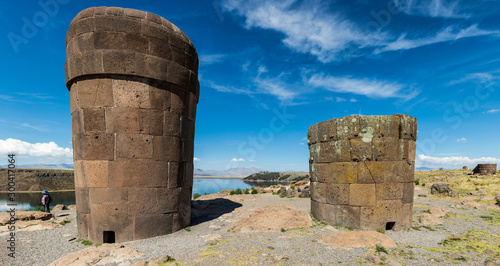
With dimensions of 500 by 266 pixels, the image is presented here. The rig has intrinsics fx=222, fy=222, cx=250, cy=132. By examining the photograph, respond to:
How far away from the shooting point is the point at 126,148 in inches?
273

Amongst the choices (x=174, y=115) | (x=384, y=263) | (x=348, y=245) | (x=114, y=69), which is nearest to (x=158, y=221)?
(x=174, y=115)

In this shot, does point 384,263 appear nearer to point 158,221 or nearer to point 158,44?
point 158,221

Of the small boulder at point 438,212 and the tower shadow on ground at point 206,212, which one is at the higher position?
the small boulder at point 438,212

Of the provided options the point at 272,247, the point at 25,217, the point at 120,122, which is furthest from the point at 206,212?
the point at 25,217

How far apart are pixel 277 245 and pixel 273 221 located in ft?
6.48

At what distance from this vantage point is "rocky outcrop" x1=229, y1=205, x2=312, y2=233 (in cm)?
761

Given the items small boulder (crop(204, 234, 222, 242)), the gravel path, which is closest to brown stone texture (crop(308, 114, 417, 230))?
the gravel path

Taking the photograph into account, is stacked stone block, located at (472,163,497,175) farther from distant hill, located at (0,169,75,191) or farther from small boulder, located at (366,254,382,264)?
distant hill, located at (0,169,75,191)

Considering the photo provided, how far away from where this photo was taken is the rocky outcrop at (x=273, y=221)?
7609 millimetres

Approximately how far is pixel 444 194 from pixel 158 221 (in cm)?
1866

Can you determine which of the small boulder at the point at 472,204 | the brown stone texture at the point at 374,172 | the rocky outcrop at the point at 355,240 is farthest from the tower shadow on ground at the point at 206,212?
the small boulder at the point at 472,204

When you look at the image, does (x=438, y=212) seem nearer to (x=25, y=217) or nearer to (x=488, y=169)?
(x=25, y=217)

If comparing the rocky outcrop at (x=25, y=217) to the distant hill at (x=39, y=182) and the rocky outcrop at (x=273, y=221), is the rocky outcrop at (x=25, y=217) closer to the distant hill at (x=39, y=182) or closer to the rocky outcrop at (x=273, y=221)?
the rocky outcrop at (x=273, y=221)

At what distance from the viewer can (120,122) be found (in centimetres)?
691
